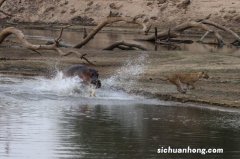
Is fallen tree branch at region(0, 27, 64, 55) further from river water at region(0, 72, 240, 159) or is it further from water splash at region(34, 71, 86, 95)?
river water at region(0, 72, 240, 159)

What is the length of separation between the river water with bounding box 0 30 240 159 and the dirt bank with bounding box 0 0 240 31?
91.5 ft

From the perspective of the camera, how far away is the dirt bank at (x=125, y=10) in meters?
45.3

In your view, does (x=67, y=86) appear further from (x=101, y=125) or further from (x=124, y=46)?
(x=124, y=46)

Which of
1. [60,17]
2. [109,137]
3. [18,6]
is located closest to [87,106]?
[109,137]

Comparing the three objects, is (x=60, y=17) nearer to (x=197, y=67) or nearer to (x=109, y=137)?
(x=197, y=67)

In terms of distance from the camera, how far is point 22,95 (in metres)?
15.3

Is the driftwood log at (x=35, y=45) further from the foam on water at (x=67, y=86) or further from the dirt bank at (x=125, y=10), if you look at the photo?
the dirt bank at (x=125, y=10)

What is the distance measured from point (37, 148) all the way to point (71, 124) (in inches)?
82.7

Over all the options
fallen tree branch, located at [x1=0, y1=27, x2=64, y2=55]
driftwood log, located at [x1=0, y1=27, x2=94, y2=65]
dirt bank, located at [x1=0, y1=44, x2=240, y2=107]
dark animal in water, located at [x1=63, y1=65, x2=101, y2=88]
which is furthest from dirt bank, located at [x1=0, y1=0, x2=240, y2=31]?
dark animal in water, located at [x1=63, y1=65, x2=101, y2=88]

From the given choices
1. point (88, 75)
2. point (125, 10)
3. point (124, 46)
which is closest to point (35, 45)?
point (88, 75)

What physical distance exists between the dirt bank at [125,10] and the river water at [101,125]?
27892 millimetres

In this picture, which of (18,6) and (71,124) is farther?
(18,6)

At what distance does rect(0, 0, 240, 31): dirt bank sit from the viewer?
45281mm

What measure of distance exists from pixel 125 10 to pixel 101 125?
122ft
